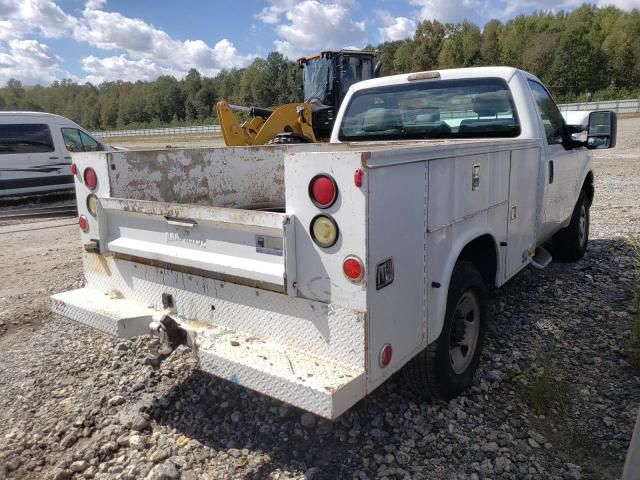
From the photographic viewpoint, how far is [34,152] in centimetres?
1172

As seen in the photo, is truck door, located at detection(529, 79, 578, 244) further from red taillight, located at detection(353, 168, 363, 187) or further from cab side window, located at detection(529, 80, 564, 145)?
red taillight, located at detection(353, 168, 363, 187)

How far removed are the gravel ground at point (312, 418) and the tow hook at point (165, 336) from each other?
55 cm

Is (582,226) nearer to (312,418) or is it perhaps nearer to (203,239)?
(312,418)

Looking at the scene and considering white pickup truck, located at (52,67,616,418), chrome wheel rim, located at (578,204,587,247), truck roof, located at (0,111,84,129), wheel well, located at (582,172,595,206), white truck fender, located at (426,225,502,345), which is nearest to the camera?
white pickup truck, located at (52,67,616,418)

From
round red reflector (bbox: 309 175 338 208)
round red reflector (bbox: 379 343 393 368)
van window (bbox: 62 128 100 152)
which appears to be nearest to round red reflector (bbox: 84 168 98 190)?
round red reflector (bbox: 309 175 338 208)

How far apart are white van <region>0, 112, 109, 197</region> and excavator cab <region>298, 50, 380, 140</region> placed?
18.9ft

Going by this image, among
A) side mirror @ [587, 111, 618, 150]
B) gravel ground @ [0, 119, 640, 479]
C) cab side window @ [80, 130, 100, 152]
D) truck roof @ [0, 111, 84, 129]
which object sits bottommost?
gravel ground @ [0, 119, 640, 479]

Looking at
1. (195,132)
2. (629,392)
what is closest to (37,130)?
(629,392)

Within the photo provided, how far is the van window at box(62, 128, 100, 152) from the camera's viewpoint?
Result: 12281mm

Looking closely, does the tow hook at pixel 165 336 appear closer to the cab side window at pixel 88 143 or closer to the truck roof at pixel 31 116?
the truck roof at pixel 31 116

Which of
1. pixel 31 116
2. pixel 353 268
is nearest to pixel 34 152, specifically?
pixel 31 116

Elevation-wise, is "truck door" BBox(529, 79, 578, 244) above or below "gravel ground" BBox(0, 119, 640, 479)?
above

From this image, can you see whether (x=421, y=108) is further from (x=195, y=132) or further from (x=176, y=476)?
(x=195, y=132)

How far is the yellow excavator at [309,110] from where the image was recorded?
1174cm
